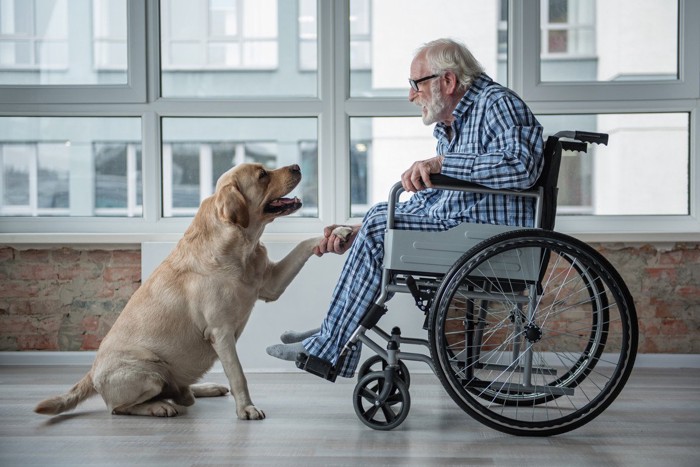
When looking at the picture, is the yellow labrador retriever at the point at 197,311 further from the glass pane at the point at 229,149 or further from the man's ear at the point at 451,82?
the glass pane at the point at 229,149

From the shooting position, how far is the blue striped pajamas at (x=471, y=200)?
2090 mm

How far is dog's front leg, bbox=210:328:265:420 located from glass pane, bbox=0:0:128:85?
1.67 meters

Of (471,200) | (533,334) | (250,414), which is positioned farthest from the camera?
(250,414)

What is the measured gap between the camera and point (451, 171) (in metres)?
2.10

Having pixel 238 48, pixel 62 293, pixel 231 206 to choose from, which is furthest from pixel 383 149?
pixel 62 293

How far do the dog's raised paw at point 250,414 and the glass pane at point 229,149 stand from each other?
4.27 ft

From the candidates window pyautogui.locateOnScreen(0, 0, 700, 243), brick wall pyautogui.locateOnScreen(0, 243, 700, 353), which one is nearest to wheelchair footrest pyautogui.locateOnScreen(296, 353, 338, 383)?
window pyautogui.locateOnScreen(0, 0, 700, 243)

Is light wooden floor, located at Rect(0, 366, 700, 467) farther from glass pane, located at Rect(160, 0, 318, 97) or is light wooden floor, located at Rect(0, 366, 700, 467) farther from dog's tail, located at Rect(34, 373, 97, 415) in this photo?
glass pane, located at Rect(160, 0, 318, 97)

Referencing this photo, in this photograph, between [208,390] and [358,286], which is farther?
[208,390]

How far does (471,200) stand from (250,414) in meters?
0.96

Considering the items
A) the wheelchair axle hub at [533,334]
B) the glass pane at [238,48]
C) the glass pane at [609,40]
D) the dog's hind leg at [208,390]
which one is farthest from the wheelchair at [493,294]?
the glass pane at [238,48]

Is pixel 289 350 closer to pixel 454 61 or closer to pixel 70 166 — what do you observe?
pixel 454 61

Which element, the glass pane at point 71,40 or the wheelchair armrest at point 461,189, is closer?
the wheelchair armrest at point 461,189

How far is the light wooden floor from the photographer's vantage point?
1942mm
